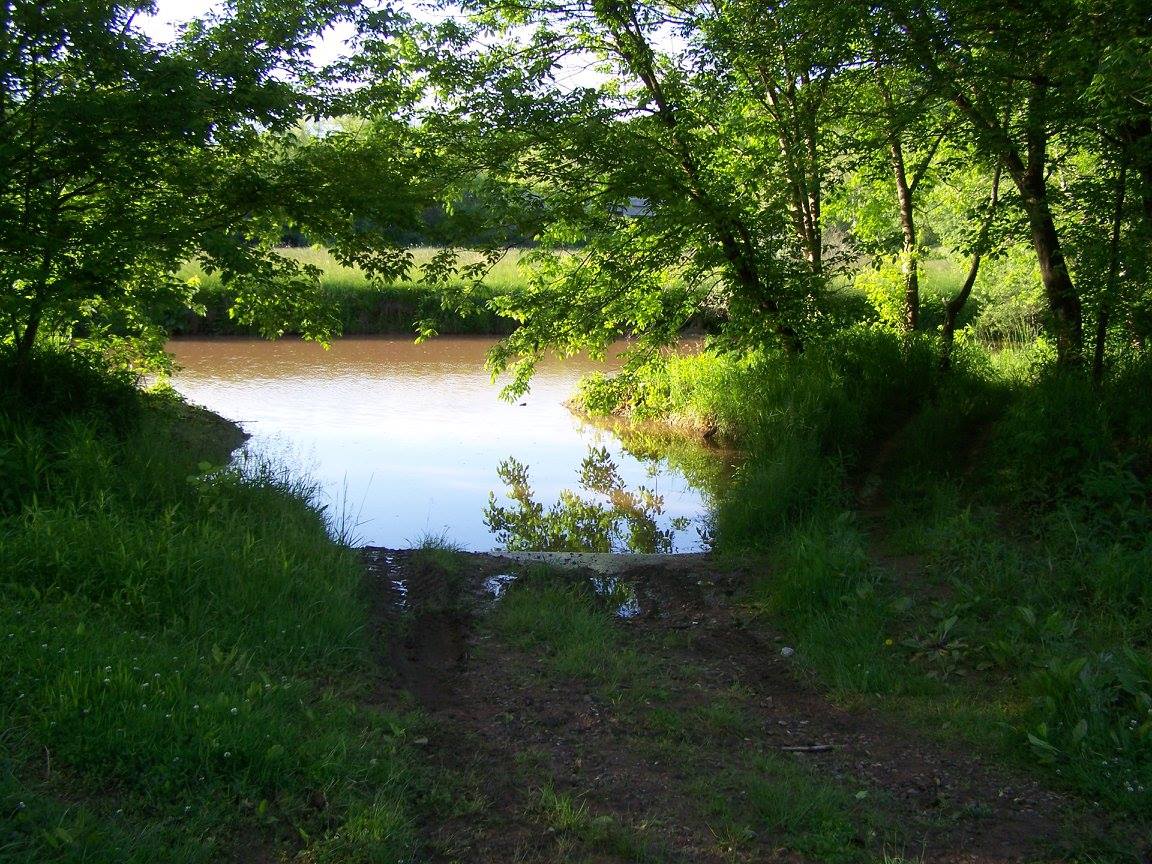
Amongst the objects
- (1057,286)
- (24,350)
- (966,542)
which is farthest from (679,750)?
(1057,286)

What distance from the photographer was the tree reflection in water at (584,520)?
958cm

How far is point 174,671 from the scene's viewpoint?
13.8 ft

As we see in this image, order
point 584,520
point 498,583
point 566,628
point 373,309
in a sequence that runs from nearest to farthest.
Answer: point 566,628, point 498,583, point 584,520, point 373,309

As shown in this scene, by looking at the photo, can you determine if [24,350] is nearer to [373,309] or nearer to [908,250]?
[908,250]

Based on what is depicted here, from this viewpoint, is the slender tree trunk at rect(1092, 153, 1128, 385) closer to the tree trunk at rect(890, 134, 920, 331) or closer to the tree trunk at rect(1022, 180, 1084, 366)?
the tree trunk at rect(1022, 180, 1084, 366)

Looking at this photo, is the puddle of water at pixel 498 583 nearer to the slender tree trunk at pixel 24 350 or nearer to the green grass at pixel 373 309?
the slender tree trunk at pixel 24 350

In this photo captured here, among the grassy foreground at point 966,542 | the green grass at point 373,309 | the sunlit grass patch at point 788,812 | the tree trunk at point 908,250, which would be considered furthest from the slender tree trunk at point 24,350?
the green grass at point 373,309

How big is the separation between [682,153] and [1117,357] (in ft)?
13.5

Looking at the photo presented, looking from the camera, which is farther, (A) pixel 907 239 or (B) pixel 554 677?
(A) pixel 907 239

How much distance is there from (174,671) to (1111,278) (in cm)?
670

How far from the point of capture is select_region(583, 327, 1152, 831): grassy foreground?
4590 mm

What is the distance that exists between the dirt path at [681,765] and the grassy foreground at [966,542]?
313 mm

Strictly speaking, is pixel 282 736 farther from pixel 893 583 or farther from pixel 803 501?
pixel 803 501

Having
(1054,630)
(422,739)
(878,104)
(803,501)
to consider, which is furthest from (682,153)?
(422,739)
